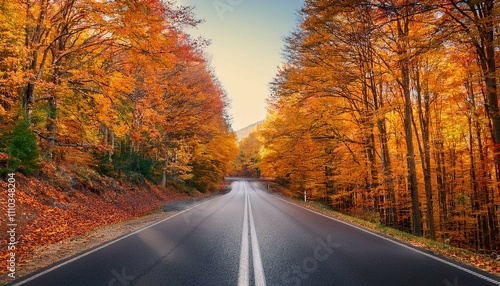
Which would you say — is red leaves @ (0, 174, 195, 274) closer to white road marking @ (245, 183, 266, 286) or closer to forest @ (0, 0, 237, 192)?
forest @ (0, 0, 237, 192)

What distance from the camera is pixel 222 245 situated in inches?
265

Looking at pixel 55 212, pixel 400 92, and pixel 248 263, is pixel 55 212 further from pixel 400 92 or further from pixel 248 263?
pixel 400 92

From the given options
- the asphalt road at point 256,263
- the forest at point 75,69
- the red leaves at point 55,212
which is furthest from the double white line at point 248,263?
the forest at point 75,69

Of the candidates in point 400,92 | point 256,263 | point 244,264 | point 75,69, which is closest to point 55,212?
point 75,69

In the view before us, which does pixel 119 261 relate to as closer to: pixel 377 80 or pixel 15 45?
pixel 15 45

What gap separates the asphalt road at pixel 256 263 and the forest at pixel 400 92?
5.42m

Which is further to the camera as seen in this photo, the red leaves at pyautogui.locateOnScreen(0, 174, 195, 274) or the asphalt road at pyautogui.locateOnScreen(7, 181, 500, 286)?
the red leaves at pyautogui.locateOnScreen(0, 174, 195, 274)

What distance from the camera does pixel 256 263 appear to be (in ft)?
17.1

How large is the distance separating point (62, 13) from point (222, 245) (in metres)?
10.7

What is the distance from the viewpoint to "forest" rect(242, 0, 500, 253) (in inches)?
334

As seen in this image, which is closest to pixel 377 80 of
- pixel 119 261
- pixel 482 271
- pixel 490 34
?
pixel 490 34

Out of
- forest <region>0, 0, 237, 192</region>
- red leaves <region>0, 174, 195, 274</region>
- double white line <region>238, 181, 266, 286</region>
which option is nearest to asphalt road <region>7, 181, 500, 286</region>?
double white line <region>238, 181, 266, 286</region>

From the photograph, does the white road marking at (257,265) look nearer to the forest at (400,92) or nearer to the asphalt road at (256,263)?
the asphalt road at (256,263)

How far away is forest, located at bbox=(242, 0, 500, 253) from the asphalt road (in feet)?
17.8
